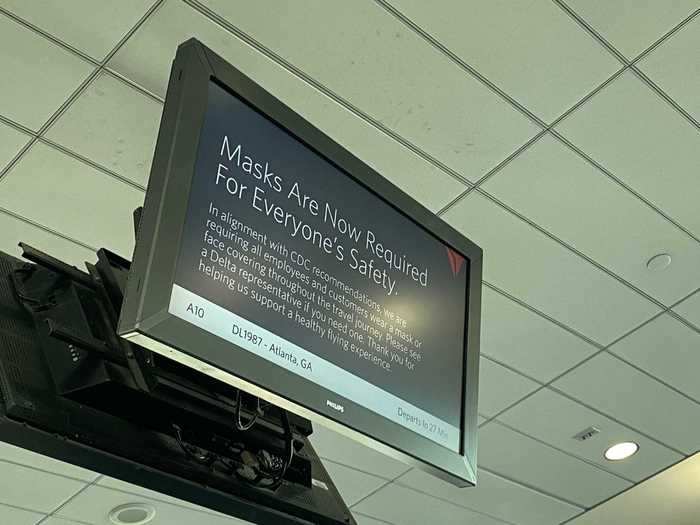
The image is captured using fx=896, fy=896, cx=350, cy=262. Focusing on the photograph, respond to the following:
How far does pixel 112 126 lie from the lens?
305cm

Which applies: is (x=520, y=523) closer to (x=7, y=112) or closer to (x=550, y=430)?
(x=550, y=430)

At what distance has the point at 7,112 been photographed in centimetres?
298

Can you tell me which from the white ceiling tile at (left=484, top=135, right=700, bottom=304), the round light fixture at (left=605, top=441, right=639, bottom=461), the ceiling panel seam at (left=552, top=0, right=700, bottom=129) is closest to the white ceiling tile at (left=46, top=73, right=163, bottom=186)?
the white ceiling tile at (left=484, top=135, right=700, bottom=304)

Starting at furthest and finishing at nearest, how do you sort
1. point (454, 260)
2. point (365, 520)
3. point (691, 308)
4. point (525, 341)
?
point (365, 520), point (525, 341), point (691, 308), point (454, 260)

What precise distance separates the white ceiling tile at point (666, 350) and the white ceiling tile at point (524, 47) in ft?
5.09

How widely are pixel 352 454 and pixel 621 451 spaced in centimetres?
163

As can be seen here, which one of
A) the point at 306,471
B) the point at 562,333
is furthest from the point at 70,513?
the point at 306,471

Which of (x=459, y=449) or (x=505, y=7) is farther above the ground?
(x=505, y=7)

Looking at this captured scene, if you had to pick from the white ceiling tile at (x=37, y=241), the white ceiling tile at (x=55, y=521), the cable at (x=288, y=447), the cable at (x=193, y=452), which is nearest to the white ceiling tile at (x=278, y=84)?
the white ceiling tile at (x=37, y=241)

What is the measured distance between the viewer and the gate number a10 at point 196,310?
1.70m

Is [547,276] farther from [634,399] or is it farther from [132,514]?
[132,514]

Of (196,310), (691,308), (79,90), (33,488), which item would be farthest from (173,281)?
(33,488)

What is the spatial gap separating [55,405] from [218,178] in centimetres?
57

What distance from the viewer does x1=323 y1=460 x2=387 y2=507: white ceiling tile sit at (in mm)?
5102
